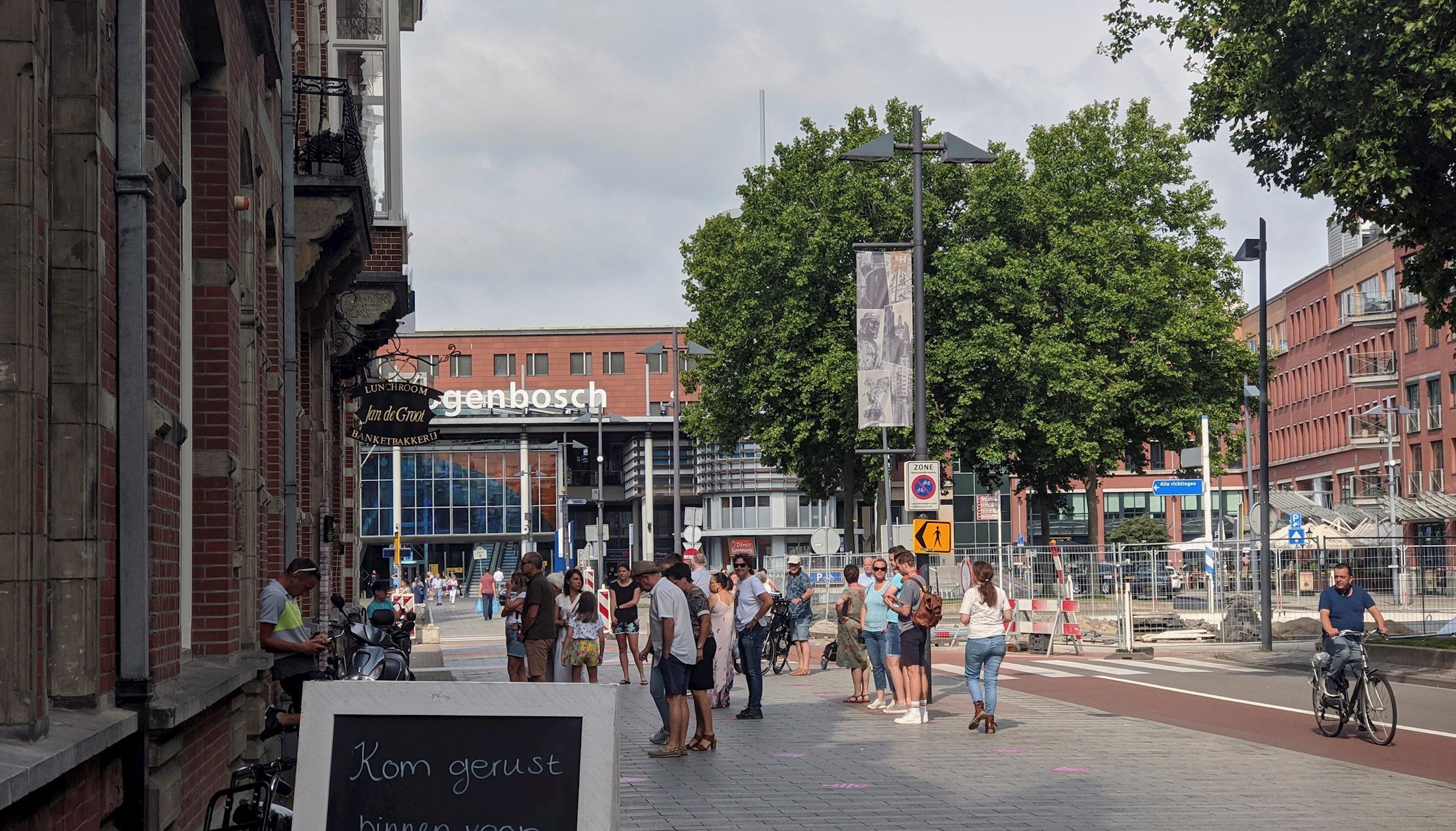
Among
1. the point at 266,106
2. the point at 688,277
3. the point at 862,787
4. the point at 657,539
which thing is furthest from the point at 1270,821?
the point at 657,539

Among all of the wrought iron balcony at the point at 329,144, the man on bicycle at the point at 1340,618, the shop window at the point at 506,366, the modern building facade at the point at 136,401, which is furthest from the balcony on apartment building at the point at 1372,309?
the modern building facade at the point at 136,401

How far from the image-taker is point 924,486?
2106 cm

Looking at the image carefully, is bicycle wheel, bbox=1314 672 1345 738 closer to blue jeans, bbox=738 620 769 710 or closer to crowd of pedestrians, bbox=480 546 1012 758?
crowd of pedestrians, bbox=480 546 1012 758

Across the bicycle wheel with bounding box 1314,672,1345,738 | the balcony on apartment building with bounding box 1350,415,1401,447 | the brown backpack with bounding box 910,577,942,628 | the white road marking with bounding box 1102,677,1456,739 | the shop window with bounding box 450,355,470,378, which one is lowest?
the white road marking with bounding box 1102,677,1456,739

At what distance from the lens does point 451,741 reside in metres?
4.78

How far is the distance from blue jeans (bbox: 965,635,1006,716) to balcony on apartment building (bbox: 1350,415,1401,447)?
59.6m

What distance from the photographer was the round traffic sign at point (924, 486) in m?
21.0

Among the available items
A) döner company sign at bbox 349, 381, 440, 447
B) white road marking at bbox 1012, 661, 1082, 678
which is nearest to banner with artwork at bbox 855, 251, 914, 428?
döner company sign at bbox 349, 381, 440, 447

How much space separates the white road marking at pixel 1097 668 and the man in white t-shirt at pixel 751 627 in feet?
27.1

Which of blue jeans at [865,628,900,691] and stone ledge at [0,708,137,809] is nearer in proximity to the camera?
stone ledge at [0,708,137,809]

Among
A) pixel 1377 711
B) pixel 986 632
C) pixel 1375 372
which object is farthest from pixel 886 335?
pixel 1375 372

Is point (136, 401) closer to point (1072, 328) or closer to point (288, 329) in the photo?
point (288, 329)

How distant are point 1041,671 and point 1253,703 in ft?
22.1

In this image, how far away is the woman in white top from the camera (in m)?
16.3
